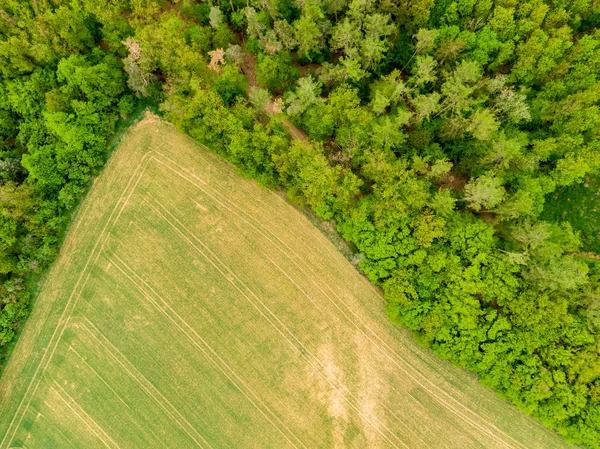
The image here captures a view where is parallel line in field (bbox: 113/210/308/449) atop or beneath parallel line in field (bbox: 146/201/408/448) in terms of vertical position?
beneath

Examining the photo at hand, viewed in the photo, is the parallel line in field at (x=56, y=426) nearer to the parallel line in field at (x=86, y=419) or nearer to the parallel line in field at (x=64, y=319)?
the parallel line in field at (x=86, y=419)

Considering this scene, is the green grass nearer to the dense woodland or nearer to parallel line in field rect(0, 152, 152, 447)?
the dense woodland

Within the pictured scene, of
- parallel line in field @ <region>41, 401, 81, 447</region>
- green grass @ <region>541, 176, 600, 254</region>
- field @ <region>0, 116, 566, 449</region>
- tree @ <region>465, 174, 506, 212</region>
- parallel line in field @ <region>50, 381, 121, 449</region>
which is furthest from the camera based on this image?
green grass @ <region>541, 176, 600, 254</region>

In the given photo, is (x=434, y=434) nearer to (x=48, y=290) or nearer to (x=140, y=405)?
(x=140, y=405)

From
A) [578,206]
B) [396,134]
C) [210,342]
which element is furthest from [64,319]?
[578,206]

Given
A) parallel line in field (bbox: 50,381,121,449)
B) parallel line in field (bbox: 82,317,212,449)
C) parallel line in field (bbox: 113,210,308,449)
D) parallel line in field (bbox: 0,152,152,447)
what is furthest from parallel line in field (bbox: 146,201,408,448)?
parallel line in field (bbox: 50,381,121,449)

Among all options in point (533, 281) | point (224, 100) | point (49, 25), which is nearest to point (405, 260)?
point (533, 281)
